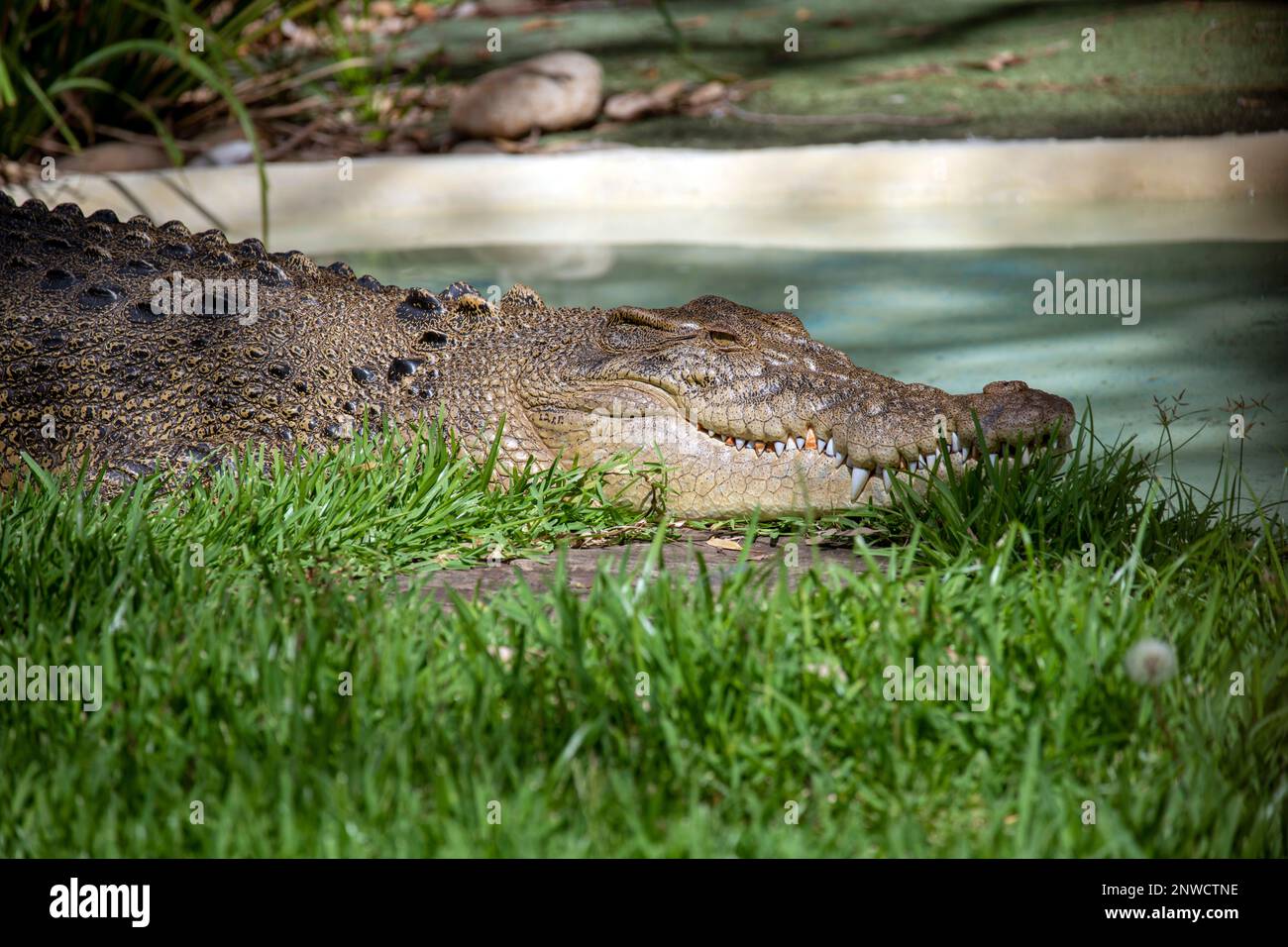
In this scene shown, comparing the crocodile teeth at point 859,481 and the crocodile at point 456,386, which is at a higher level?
the crocodile at point 456,386

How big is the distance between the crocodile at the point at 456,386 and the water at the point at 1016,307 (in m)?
1.55

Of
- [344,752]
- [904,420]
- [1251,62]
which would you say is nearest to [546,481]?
[904,420]

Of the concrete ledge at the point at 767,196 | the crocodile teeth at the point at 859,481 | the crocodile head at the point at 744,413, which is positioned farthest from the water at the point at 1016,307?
the crocodile teeth at the point at 859,481

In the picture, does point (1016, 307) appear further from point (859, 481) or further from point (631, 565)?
point (631, 565)

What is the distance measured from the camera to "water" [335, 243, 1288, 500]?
5.40 m

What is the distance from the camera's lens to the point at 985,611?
9.02 feet

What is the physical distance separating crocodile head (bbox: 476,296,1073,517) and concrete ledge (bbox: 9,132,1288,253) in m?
4.10

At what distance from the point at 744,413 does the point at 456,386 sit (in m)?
0.91

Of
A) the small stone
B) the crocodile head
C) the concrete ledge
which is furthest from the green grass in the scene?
the small stone

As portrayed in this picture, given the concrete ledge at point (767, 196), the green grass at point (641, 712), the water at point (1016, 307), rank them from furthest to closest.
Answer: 1. the concrete ledge at point (767, 196)
2. the water at point (1016, 307)
3. the green grass at point (641, 712)

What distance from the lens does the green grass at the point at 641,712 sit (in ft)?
7.21

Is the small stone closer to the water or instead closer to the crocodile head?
the water

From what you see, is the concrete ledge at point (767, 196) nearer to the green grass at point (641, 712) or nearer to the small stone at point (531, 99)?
the small stone at point (531, 99)

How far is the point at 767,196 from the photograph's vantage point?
326 inches
